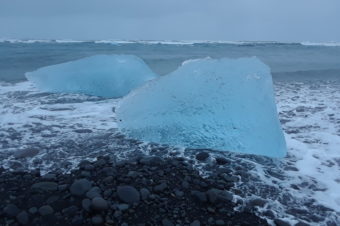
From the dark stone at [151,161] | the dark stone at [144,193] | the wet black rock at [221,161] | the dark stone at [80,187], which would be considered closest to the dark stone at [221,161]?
the wet black rock at [221,161]

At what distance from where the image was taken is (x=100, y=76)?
7164 mm

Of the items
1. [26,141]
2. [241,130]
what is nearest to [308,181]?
[241,130]

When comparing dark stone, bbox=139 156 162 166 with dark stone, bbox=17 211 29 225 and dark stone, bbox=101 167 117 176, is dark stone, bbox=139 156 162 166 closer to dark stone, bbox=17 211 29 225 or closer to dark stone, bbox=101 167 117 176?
dark stone, bbox=101 167 117 176

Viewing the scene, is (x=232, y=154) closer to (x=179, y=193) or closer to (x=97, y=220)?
(x=179, y=193)

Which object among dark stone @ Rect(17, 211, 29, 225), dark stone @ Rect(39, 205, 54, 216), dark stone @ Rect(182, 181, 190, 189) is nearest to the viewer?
dark stone @ Rect(17, 211, 29, 225)

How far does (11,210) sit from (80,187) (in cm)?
57

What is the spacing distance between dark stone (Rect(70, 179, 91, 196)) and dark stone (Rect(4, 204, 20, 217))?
45 centimetres

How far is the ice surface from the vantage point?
713cm

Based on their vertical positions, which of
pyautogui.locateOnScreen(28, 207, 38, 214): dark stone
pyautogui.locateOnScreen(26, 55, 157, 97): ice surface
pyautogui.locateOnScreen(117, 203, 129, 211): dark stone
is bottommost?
pyautogui.locateOnScreen(28, 207, 38, 214): dark stone

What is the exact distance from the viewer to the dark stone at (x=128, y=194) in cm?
276

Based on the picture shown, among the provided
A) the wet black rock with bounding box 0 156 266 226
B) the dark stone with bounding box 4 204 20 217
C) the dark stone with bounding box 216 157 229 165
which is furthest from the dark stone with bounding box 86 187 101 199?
the dark stone with bounding box 216 157 229 165

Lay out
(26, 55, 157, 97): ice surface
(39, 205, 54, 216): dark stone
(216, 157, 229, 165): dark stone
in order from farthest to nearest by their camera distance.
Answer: (26, 55, 157, 97): ice surface
(216, 157, 229, 165): dark stone
(39, 205, 54, 216): dark stone

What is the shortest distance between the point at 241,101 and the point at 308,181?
1.23m

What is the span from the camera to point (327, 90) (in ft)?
28.1
